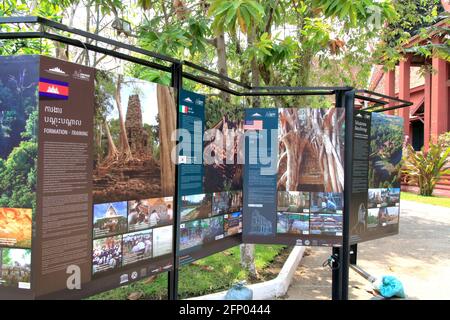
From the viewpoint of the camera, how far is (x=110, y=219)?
2938 millimetres

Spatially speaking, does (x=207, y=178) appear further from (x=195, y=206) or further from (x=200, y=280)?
(x=200, y=280)

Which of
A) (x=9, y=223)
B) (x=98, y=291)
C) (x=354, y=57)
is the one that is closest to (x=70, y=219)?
(x=9, y=223)

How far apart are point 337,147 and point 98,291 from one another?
2.65 metres

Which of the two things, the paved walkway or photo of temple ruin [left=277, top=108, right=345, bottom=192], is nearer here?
photo of temple ruin [left=277, top=108, right=345, bottom=192]

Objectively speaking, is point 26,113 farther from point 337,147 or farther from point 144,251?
point 337,147

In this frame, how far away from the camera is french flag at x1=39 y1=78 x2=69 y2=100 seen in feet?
8.07

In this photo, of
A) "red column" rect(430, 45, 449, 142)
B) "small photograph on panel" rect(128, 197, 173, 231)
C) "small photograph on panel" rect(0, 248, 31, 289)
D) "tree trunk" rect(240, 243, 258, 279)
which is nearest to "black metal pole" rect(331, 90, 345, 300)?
"tree trunk" rect(240, 243, 258, 279)

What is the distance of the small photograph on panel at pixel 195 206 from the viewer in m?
3.64

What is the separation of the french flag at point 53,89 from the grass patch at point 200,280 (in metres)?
3.52

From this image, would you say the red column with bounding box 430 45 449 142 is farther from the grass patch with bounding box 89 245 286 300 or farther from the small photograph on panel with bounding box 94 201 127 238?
the small photograph on panel with bounding box 94 201 127 238

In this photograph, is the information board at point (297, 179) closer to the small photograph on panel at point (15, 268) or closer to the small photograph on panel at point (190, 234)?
the small photograph on panel at point (190, 234)

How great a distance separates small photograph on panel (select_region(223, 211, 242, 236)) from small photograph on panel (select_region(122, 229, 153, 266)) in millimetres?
1083

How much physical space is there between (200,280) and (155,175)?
3.10m

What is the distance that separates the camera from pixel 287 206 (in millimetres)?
4352
